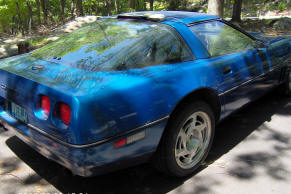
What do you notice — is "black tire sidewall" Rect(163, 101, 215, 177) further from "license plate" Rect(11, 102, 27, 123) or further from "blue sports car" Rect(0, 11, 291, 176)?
"license plate" Rect(11, 102, 27, 123)

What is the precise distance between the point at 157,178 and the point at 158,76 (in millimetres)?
1025

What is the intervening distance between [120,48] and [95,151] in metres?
1.00

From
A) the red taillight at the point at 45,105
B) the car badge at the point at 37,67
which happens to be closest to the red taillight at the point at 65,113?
the red taillight at the point at 45,105

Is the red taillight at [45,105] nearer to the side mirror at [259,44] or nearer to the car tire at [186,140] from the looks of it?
the car tire at [186,140]

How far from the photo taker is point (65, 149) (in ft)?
6.22

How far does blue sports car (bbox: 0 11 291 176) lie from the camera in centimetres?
190

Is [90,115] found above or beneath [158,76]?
beneath

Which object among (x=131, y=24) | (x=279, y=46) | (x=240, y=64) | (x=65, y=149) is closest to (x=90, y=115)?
(x=65, y=149)

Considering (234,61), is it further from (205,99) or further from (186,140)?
(186,140)

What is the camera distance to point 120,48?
2447mm

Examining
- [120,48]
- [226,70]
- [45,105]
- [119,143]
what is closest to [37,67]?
[45,105]

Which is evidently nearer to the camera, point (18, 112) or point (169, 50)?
point (18, 112)

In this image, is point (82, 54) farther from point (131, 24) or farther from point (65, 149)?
point (65, 149)

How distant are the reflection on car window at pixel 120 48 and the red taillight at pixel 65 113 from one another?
46 cm
